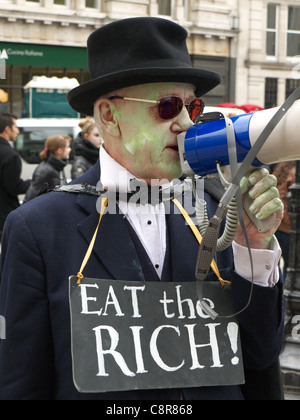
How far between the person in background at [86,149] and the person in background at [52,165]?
15cm

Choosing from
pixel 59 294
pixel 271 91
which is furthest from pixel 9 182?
pixel 271 91

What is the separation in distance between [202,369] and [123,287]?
1.07ft

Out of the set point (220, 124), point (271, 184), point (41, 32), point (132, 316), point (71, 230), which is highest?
point (41, 32)

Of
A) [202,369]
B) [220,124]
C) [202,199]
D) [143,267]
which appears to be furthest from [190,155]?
[202,369]

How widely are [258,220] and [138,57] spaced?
60 cm

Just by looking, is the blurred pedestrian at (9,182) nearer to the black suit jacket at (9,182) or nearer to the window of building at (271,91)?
the black suit jacket at (9,182)

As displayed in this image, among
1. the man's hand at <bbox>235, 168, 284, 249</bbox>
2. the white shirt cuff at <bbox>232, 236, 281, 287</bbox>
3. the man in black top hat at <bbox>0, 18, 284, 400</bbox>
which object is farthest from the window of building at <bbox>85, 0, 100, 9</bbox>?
the man's hand at <bbox>235, 168, 284, 249</bbox>

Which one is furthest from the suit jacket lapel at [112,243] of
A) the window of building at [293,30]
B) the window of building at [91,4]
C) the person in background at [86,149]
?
the window of building at [293,30]

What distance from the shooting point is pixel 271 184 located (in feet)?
5.62

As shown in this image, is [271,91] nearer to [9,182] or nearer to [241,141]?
[9,182]

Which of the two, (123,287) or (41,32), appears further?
(41,32)

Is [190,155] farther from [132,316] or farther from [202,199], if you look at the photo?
[132,316]

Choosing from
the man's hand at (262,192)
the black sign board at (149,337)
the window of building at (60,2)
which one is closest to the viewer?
the man's hand at (262,192)

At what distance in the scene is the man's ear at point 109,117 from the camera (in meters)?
2.02
